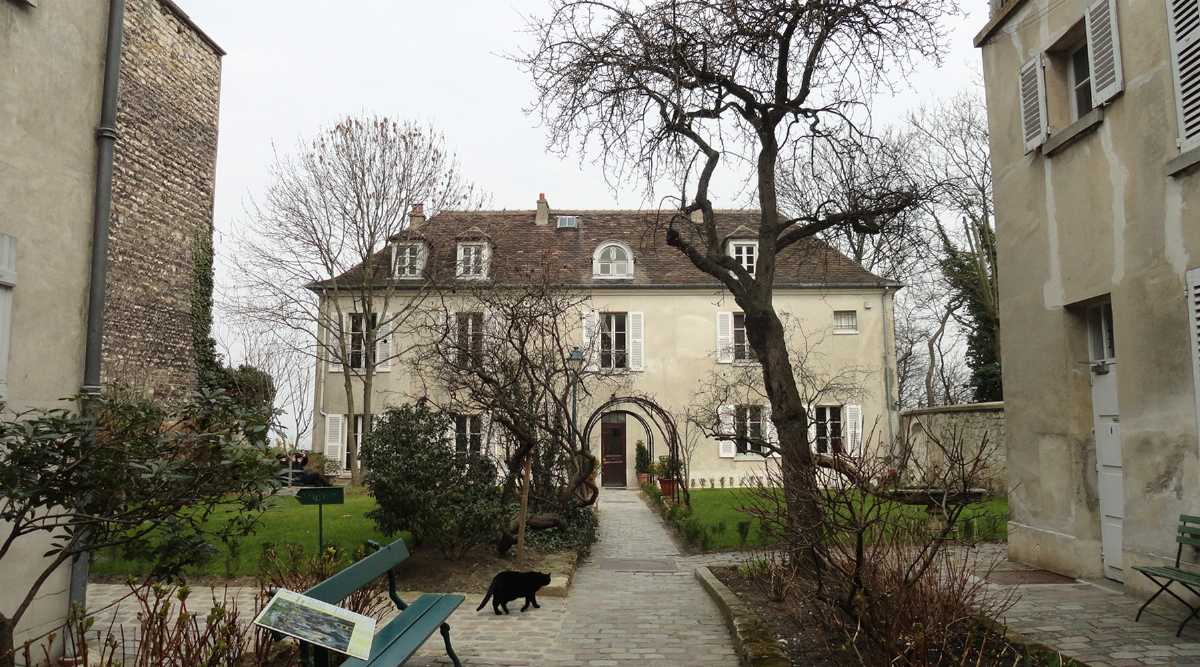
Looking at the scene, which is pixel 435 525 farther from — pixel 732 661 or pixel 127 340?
pixel 127 340

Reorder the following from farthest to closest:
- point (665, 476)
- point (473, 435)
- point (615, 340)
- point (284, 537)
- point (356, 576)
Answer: point (615, 340) < point (665, 476) < point (473, 435) < point (284, 537) < point (356, 576)

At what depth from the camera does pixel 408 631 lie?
535 cm

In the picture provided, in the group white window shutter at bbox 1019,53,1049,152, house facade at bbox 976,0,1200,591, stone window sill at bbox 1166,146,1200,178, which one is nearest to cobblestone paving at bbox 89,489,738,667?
house facade at bbox 976,0,1200,591

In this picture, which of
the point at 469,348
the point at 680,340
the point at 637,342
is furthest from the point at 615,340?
the point at 469,348

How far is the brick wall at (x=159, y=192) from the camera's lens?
1652cm

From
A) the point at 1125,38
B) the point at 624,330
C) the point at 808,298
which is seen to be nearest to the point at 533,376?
the point at 1125,38

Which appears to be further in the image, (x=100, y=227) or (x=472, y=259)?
(x=472, y=259)

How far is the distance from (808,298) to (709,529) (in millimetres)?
13034

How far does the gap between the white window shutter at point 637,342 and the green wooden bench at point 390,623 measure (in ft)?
59.3

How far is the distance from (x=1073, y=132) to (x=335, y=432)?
2036 centimetres

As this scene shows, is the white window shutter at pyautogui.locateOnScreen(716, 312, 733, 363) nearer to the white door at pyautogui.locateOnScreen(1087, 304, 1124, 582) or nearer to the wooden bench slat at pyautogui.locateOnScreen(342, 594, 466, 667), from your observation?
the white door at pyautogui.locateOnScreen(1087, 304, 1124, 582)

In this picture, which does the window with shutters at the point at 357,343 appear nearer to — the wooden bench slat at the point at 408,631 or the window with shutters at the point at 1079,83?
the wooden bench slat at the point at 408,631

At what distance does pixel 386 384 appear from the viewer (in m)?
24.0

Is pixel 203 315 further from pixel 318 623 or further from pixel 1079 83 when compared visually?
pixel 1079 83
